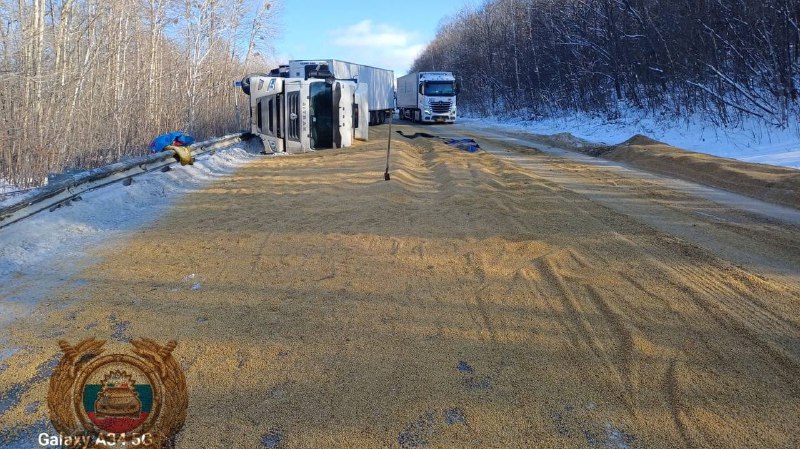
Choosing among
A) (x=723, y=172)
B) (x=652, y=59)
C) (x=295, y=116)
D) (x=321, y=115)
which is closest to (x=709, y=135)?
(x=723, y=172)

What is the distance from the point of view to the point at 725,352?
12.3 feet

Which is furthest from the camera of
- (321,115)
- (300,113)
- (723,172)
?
(321,115)

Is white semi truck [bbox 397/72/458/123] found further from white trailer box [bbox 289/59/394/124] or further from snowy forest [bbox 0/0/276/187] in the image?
snowy forest [bbox 0/0/276/187]

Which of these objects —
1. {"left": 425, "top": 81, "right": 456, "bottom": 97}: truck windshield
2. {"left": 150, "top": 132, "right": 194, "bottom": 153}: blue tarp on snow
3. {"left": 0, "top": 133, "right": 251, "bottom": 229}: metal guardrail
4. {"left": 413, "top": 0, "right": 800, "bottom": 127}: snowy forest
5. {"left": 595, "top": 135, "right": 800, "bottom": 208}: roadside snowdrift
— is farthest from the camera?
{"left": 425, "top": 81, "right": 456, "bottom": 97}: truck windshield

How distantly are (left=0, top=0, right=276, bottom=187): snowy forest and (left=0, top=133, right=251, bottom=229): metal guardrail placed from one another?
146 centimetres

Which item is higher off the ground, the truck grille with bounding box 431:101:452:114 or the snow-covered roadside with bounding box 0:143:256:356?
the truck grille with bounding box 431:101:452:114

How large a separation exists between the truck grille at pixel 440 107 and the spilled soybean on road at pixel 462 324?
31.7 metres

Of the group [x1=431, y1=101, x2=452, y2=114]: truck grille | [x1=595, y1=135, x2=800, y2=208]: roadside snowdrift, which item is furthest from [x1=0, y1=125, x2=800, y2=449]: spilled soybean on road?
[x1=431, y1=101, x2=452, y2=114]: truck grille

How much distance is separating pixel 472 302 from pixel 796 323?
8.38 ft

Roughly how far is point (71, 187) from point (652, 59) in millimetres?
26453

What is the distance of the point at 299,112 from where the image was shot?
18172mm

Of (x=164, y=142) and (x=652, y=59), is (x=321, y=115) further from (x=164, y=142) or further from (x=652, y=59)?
(x=652, y=59)

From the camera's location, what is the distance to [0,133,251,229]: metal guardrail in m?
6.26

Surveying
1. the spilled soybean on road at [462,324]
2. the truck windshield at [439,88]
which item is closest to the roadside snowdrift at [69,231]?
the spilled soybean on road at [462,324]
